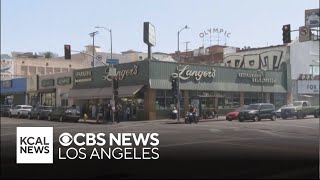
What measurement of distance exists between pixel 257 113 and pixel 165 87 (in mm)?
10204

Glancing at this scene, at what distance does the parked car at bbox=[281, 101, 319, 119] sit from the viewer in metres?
51.3

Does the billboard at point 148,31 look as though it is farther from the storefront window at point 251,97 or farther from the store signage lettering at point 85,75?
the storefront window at point 251,97

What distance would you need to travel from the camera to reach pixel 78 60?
78.0m

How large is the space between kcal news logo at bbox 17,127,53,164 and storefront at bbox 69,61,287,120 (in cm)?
3370

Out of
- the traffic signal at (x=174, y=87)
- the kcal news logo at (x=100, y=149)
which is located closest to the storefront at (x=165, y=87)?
the traffic signal at (x=174, y=87)

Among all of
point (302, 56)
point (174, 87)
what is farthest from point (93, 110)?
point (302, 56)

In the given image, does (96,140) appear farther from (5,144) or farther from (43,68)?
(43,68)

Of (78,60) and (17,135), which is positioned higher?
(78,60)

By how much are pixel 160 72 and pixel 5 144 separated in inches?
1560

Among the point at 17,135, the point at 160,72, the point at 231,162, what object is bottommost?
the point at 231,162

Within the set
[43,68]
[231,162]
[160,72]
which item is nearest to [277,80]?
[160,72]

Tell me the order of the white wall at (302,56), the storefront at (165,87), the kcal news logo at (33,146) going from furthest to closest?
the white wall at (302,56)
the storefront at (165,87)
the kcal news logo at (33,146)

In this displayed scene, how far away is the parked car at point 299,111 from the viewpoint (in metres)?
51.3

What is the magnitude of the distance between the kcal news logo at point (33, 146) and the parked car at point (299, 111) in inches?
1690
